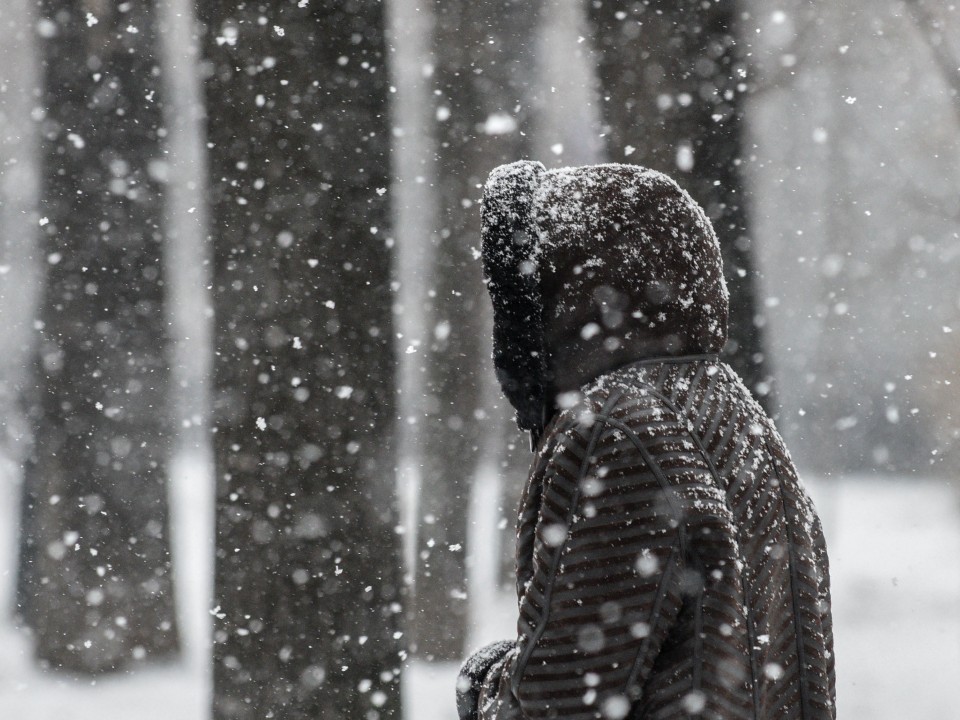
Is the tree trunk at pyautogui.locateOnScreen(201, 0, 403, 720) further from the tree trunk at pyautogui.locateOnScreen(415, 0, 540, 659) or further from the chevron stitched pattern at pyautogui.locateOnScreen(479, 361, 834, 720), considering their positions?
the chevron stitched pattern at pyautogui.locateOnScreen(479, 361, 834, 720)

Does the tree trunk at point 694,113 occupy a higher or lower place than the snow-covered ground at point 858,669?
higher

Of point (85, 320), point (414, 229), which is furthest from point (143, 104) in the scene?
point (414, 229)

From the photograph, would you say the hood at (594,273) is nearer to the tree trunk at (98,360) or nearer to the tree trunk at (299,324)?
the tree trunk at (299,324)

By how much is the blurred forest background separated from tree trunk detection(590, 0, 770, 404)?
1 centimetres

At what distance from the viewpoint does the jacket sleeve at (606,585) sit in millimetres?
1181

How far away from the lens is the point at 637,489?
119 cm

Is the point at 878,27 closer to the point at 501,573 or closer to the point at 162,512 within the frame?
the point at 501,573

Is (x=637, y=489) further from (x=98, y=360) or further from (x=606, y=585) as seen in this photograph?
Result: (x=98, y=360)

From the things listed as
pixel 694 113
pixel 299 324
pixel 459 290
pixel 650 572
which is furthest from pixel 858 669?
pixel 650 572

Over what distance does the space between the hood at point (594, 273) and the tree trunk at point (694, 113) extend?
5.95 ft

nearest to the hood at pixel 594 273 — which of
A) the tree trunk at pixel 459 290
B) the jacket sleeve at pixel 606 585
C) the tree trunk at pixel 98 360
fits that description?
the jacket sleeve at pixel 606 585

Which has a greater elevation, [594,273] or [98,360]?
[594,273]

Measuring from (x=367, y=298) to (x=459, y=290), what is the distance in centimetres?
A: 140

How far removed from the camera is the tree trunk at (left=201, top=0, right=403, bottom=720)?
2.98 meters
